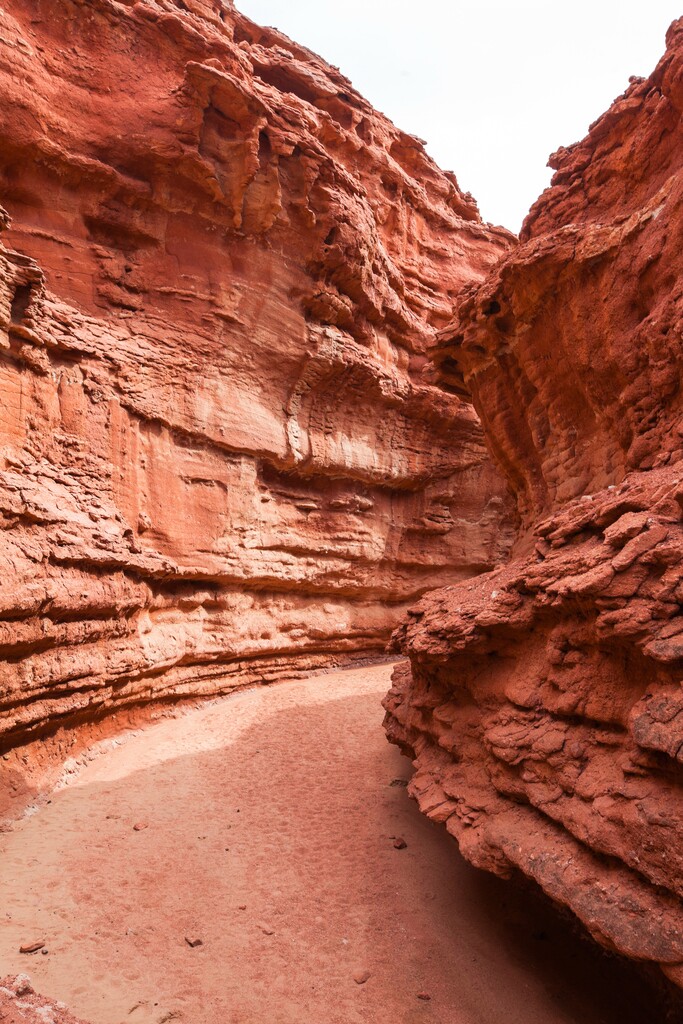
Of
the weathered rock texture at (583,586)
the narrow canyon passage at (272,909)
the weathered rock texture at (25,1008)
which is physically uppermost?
the weathered rock texture at (583,586)

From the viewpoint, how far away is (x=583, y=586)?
14.4 ft

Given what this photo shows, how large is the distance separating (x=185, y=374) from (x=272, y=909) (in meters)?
9.87

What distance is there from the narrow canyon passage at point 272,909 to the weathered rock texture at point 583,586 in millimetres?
1304

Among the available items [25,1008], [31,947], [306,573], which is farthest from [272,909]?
[306,573]

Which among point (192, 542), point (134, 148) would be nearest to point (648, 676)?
point (192, 542)

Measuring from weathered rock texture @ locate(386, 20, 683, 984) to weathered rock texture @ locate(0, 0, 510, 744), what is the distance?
15.7 feet

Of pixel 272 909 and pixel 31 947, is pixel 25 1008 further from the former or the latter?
pixel 272 909

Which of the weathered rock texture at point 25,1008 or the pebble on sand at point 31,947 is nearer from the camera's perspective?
the weathered rock texture at point 25,1008

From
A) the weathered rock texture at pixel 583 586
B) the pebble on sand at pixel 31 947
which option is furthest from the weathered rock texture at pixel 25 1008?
the weathered rock texture at pixel 583 586

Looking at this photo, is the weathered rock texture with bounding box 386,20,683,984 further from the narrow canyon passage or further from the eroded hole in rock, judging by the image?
the narrow canyon passage

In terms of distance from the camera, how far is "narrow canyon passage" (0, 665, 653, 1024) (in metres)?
4.87

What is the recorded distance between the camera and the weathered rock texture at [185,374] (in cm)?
892

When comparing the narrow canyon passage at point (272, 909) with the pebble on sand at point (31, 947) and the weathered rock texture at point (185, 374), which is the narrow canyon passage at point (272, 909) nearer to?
the pebble on sand at point (31, 947)

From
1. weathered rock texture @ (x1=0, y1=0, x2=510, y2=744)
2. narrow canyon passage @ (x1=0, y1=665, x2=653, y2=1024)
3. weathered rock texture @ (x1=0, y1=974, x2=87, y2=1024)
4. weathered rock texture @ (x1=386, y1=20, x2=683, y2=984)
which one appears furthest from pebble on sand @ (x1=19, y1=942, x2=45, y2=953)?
weathered rock texture @ (x1=386, y1=20, x2=683, y2=984)
